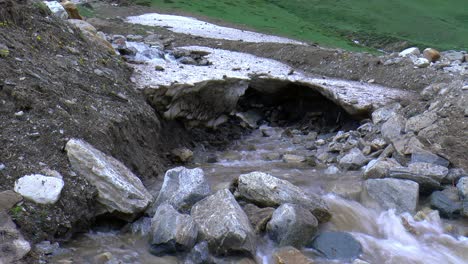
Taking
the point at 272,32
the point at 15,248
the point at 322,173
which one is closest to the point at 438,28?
the point at 272,32

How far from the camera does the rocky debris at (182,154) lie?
11.5 metres

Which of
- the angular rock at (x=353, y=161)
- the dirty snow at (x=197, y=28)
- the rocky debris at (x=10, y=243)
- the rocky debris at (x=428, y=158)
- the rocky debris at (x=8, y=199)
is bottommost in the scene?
the dirty snow at (x=197, y=28)

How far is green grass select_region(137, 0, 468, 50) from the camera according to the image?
38312 millimetres

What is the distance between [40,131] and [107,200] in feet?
5.16

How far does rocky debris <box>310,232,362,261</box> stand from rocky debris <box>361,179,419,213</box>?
1491mm

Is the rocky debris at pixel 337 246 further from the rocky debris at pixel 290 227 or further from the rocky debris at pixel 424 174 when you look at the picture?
the rocky debris at pixel 424 174

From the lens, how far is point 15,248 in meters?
6.05

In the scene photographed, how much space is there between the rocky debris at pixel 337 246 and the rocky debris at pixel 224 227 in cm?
101

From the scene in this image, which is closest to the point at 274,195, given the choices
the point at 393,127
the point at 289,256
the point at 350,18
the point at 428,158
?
the point at 289,256

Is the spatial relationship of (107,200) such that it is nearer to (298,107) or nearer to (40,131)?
(40,131)

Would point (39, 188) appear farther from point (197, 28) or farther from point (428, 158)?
point (197, 28)

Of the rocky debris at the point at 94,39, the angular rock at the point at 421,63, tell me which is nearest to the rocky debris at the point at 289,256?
the rocky debris at the point at 94,39

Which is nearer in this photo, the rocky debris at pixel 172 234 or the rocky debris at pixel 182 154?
the rocky debris at pixel 172 234

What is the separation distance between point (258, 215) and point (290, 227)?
63 cm
